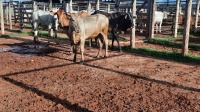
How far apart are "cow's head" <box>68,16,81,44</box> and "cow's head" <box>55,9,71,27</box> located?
623 mm

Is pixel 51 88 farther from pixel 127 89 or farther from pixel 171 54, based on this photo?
pixel 171 54

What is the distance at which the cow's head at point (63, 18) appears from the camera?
28.6 ft

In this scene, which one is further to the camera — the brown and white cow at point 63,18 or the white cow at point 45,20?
the white cow at point 45,20

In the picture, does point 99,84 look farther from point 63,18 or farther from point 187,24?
point 187,24

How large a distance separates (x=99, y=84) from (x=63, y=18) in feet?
12.1

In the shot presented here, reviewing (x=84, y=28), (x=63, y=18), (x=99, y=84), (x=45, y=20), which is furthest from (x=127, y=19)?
(x=99, y=84)

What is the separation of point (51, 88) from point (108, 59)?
3.36m

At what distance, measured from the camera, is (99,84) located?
19.8ft

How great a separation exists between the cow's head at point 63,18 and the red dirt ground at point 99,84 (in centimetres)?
131

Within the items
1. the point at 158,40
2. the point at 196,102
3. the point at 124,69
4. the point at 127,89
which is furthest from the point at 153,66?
the point at 158,40

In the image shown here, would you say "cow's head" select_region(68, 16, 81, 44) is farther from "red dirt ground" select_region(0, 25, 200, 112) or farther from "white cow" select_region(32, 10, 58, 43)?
"white cow" select_region(32, 10, 58, 43)

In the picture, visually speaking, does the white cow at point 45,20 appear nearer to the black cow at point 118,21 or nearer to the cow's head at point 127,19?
the black cow at point 118,21

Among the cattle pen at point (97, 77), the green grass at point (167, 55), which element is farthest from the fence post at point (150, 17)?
the green grass at point (167, 55)

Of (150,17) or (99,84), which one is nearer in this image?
(99,84)
